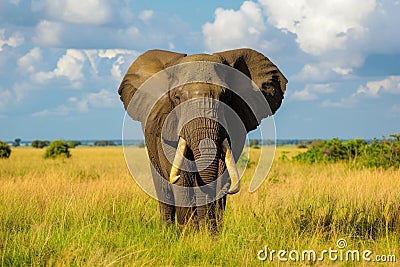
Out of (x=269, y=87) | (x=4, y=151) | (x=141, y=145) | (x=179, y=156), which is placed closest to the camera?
(x=179, y=156)

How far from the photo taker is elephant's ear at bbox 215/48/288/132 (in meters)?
7.86

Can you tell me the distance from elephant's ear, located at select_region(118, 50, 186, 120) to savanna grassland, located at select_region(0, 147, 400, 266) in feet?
5.54

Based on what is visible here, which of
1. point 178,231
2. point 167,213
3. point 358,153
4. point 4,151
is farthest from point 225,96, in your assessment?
point 4,151

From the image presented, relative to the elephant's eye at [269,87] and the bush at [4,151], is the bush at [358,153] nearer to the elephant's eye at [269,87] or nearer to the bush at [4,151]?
the elephant's eye at [269,87]

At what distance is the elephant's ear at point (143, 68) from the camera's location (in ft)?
26.1

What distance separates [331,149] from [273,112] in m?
12.7

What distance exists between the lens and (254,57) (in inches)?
324

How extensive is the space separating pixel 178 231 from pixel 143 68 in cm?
228

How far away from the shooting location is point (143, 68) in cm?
820
